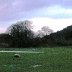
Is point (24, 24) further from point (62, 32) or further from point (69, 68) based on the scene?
point (69, 68)

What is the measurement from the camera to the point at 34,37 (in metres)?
30.9

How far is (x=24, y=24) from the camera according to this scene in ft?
108

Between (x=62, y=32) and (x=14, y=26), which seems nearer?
(x=14, y=26)

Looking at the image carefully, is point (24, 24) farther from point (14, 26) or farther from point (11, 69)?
point (11, 69)

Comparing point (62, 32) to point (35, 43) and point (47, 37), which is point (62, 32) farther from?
point (35, 43)

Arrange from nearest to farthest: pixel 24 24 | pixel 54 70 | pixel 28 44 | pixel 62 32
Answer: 1. pixel 54 70
2. pixel 28 44
3. pixel 24 24
4. pixel 62 32

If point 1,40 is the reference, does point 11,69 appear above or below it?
below

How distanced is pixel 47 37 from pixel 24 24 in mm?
2478

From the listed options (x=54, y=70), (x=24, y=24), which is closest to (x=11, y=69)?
(x=54, y=70)

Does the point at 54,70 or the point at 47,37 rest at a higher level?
the point at 47,37

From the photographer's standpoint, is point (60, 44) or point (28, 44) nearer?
point (28, 44)

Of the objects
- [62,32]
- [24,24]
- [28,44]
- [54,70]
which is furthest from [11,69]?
[62,32]

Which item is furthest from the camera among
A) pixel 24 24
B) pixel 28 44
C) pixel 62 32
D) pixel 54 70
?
pixel 62 32

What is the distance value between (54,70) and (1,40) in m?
19.8
